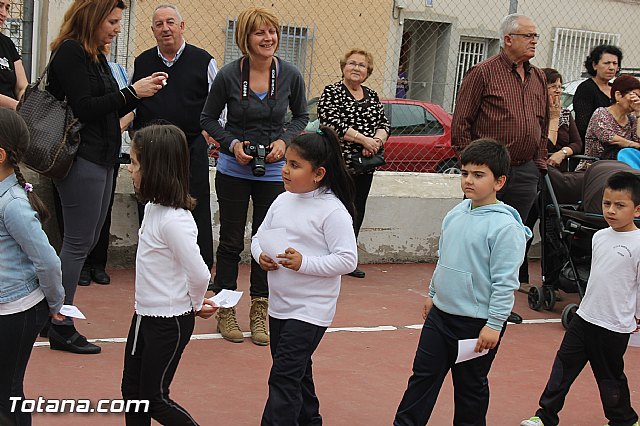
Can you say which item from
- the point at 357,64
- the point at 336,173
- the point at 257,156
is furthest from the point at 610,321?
the point at 357,64

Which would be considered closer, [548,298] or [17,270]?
[17,270]

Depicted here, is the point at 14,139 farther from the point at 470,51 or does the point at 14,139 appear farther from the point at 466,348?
the point at 470,51

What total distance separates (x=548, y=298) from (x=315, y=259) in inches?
152

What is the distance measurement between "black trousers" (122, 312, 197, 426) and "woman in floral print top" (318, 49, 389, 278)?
3.95 meters

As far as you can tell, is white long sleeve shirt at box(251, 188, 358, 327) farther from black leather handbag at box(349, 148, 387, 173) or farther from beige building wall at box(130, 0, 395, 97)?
beige building wall at box(130, 0, 395, 97)

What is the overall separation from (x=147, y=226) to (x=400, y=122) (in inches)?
371

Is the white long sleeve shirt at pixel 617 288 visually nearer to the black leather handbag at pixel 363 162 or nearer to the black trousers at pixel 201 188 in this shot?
the black trousers at pixel 201 188

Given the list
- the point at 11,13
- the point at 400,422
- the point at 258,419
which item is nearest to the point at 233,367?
the point at 258,419

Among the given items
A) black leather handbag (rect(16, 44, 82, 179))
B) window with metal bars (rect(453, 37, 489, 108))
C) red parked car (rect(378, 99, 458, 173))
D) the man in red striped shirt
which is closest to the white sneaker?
the man in red striped shirt

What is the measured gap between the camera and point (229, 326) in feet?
19.0

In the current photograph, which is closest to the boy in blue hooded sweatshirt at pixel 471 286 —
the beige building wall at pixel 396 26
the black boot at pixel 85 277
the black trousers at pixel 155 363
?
the black trousers at pixel 155 363

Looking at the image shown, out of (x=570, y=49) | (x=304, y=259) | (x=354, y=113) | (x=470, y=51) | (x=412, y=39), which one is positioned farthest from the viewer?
(x=570, y=49)

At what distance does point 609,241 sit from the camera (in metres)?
4.71

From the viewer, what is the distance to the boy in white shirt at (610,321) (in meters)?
4.58
